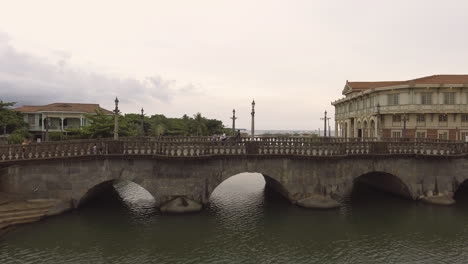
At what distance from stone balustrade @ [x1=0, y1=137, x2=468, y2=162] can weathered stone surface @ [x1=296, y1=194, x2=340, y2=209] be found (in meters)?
3.32

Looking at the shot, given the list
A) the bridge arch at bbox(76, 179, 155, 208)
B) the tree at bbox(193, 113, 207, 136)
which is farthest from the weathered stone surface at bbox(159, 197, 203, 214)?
the tree at bbox(193, 113, 207, 136)

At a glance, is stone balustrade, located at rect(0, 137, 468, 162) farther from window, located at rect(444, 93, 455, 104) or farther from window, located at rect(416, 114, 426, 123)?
window, located at rect(444, 93, 455, 104)

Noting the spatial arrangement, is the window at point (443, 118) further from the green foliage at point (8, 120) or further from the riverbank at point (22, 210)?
the green foliage at point (8, 120)

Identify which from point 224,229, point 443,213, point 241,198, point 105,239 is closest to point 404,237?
point 443,213

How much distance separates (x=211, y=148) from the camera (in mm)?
22375

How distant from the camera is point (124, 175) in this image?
21625mm

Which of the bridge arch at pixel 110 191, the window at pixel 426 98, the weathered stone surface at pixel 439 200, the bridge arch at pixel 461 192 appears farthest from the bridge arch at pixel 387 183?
the window at pixel 426 98

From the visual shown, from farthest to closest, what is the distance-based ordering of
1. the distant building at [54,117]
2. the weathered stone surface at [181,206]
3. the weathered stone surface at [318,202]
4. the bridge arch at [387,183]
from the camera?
the distant building at [54,117] → the bridge arch at [387,183] → the weathered stone surface at [318,202] → the weathered stone surface at [181,206]

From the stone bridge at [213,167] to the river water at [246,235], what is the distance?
148 centimetres

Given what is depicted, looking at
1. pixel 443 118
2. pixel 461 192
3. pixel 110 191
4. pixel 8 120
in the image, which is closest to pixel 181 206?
pixel 110 191

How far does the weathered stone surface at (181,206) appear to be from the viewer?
70.8ft

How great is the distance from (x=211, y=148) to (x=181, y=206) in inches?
178

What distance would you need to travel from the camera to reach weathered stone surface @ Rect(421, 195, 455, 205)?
24.9m

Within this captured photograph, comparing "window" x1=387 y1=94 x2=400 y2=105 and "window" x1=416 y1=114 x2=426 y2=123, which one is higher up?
"window" x1=387 y1=94 x2=400 y2=105
